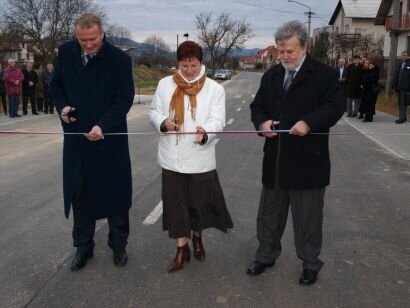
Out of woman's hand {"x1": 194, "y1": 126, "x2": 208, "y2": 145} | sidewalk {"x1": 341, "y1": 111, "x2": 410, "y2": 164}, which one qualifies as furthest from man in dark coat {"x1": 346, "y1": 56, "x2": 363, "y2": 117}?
woman's hand {"x1": 194, "y1": 126, "x2": 208, "y2": 145}

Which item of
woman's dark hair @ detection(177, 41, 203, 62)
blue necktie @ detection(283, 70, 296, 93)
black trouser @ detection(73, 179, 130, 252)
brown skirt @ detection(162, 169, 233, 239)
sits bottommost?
black trouser @ detection(73, 179, 130, 252)

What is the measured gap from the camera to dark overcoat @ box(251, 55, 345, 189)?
365cm

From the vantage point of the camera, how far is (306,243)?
3.96 meters

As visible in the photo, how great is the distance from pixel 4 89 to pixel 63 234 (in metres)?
12.7

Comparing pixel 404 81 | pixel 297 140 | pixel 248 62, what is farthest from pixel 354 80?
pixel 248 62

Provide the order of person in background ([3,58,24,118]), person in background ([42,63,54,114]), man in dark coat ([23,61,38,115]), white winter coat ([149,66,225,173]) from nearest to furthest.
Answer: white winter coat ([149,66,225,173]), person in background ([3,58,24,118]), man in dark coat ([23,61,38,115]), person in background ([42,63,54,114])

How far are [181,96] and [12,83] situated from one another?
538 inches

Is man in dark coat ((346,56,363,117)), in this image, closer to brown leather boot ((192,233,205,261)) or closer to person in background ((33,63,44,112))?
person in background ((33,63,44,112))

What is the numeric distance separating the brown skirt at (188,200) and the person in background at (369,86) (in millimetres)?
12642

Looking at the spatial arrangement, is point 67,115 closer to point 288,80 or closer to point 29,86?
point 288,80

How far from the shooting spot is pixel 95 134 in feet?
12.6

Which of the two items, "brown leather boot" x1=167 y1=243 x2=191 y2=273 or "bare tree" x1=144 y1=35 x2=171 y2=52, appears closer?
"brown leather boot" x1=167 y1=243 x2=191 y2=273

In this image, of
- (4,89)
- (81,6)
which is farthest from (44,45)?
(4,89)

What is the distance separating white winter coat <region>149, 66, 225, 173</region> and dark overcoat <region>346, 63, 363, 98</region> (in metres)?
13.3
